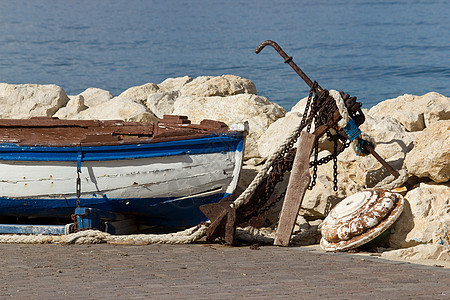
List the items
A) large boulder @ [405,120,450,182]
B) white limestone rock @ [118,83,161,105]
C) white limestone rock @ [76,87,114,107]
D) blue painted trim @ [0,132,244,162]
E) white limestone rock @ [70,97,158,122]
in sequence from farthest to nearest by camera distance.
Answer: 1. white limestone rock @ [76,87,114,107]
2. white limestone rock @ [118,83,161,105]
3. white limestone rock @ [70,97,158,122]
4. blue painted trim @ [0,132,244,162]
5. large boulder @ [405,120,450,182]

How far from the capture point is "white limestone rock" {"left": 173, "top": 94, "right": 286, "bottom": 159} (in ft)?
33.3

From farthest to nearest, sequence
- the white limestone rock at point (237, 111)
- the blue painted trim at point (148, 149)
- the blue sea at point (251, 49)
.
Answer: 1. the blue sea at point (251, 49)
2. the white limestone rock at point (237, 111)
3. the blue painted trim at point (148, 149)

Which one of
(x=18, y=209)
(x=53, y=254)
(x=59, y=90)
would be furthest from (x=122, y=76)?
(x=53, y=254)

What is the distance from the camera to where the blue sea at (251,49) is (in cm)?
2459

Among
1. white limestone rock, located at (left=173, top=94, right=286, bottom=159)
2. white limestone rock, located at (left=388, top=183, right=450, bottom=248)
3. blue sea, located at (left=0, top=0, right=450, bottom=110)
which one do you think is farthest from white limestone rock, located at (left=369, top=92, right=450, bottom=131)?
blue sea, located at (left=0, top=0, right=450, bottom=110)

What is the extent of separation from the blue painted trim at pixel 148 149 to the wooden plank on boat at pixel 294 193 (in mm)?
903

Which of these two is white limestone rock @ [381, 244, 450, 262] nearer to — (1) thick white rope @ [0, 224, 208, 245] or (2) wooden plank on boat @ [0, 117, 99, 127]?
(1) thick white rope @ [0, 224, 208, 245]

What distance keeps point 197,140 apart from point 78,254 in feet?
6.58

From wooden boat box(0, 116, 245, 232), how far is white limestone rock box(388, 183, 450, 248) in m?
2.10

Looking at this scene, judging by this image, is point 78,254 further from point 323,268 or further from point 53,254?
point 323,268

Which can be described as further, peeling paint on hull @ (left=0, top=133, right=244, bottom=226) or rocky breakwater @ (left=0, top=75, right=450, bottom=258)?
peeling paint on hull @ (left=0, top=133, right=244, bottom=226)

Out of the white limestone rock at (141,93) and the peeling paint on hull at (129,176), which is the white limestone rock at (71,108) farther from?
the peeling paint on hull at (129,176)

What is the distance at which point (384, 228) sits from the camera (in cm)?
636

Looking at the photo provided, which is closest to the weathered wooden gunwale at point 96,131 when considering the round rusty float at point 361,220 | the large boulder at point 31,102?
the round rusty float at point 361,220
